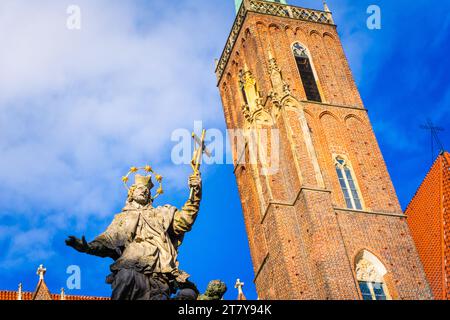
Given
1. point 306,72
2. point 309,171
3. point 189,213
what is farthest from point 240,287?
point 189,213

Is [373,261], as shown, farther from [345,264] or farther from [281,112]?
[281,112]

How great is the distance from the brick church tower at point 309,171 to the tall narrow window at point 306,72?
0.04 meters

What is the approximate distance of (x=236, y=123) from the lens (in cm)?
2531

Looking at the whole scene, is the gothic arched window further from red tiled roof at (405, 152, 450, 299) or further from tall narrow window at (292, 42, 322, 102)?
tall narrow window at (292, 42, 322, 102)

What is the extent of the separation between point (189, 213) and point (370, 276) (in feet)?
45.0

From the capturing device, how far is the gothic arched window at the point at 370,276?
57.0ft

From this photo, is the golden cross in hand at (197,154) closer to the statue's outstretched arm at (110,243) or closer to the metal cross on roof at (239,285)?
the statue's outstretched arm at (110,243)

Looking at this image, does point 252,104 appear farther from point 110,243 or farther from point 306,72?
point 110,243

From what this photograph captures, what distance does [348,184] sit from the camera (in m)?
20.5

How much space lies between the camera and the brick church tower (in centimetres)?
1772

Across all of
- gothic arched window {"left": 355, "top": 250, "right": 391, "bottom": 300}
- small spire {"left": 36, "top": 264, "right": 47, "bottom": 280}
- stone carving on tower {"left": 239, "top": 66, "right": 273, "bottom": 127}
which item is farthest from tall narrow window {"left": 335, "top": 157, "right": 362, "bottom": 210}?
small spire {"left": 36, "top": 264, "right": 47, "bottom": 280}

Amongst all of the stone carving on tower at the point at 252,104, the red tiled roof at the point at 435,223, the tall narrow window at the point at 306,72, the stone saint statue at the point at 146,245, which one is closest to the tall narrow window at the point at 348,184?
the red tiled roof at the point at 435,223

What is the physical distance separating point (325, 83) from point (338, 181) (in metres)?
4.90

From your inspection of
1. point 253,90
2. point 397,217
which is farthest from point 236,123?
point 397,217
